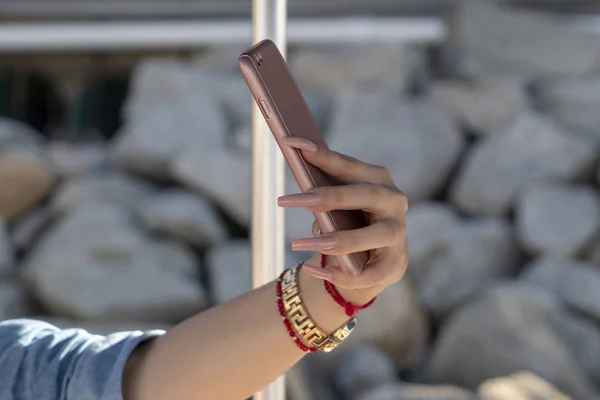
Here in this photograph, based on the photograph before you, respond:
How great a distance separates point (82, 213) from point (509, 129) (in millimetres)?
1603

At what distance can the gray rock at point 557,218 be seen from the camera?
2.53 m

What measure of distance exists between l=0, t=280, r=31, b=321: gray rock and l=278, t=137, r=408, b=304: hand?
2.15m

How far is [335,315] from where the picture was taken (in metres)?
0.54

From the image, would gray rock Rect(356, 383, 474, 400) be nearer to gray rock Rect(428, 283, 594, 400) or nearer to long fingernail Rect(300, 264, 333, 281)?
gray rock Rect(428, 283, 594, 400)

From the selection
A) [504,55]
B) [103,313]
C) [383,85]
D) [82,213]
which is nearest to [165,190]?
[82,213]

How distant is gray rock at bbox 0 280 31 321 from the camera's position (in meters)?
2.45

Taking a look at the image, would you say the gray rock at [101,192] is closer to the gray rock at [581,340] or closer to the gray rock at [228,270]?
the gray rock at [228,270]

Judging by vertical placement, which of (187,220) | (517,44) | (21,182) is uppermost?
(517,44)

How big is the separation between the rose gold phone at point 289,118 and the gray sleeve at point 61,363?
0.68ft

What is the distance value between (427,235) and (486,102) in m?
0.73

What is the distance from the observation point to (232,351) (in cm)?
57

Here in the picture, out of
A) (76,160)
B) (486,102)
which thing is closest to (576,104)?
(486,102)

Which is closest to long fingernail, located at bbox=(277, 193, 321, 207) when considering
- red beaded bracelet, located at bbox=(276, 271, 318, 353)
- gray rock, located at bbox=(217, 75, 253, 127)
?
red beaded bracelet, located at bbox=(276, 271, 318, 353)

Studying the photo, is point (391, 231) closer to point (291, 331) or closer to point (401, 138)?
point (291, 331)
